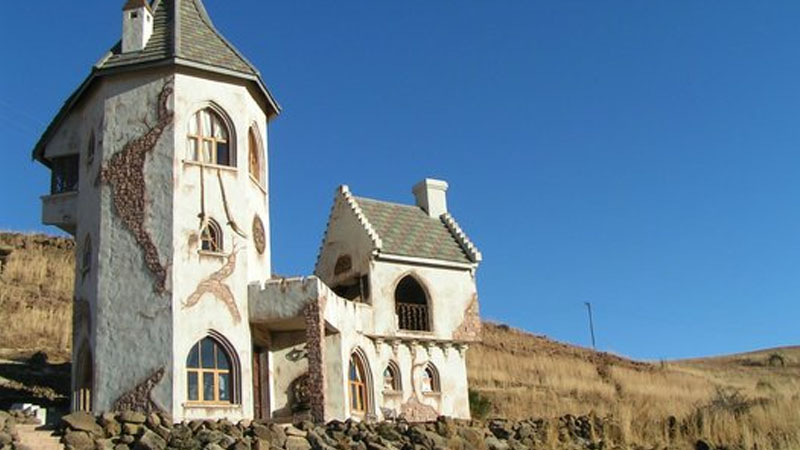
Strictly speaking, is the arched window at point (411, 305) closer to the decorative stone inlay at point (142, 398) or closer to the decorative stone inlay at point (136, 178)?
the decorative stone inlay at point (136, 178)

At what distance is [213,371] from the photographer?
27875 mm

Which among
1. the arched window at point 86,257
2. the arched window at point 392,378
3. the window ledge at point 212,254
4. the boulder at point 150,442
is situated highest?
the arched window at point 86,257

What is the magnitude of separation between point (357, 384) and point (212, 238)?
6.86m

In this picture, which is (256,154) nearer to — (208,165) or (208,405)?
(208,165)

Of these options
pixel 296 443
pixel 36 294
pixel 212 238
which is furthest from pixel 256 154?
pixel 36 294

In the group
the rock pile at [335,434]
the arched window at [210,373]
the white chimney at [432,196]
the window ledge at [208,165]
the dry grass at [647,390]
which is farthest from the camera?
the white chimney at [432,196]

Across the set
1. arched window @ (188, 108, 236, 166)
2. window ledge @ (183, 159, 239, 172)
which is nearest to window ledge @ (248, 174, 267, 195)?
window ledge @ (183, 159, 239, 172)

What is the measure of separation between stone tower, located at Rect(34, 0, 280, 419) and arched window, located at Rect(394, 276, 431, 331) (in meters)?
5.73

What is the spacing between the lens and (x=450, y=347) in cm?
3544

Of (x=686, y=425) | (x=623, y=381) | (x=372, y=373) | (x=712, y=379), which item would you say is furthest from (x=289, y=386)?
(x=712, y=379)

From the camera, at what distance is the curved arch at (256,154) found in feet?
104

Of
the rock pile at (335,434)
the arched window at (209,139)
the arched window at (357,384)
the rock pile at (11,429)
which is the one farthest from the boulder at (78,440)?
the arched window at (357,384)

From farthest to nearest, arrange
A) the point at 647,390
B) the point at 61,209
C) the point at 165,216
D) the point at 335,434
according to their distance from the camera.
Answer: the point at 647,390, the point at 61,209, the point at 165,216, the point at 335,434

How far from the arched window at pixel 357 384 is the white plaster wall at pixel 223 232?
3.98m
